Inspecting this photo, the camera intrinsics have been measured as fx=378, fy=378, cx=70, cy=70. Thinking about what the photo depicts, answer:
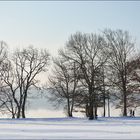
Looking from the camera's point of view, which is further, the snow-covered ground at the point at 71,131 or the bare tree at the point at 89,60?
the bare tree at the point at 89,60

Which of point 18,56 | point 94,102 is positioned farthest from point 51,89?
point 94,102

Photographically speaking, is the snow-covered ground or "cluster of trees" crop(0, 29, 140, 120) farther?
"cluster of trees" crop(0, 29, 140, 120)

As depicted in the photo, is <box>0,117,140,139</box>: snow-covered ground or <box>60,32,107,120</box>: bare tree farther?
<box>60,32,107,120</box>: bare tree

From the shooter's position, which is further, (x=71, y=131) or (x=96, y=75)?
(x=96, y=75)

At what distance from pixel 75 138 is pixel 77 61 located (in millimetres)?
28973

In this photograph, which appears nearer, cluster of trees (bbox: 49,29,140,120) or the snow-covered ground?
the snow-covered ground

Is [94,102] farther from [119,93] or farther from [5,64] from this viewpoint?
[5,64]

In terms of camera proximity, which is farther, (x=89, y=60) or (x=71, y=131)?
(x=89, y=60)

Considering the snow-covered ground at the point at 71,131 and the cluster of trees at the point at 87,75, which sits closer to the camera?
the snow-covered ground at the point at 71,131

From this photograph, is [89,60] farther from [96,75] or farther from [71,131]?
[71,131]

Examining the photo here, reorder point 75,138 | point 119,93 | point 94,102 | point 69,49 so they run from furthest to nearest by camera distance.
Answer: point 119,93, point 69,49, point 94,102, point 75,138

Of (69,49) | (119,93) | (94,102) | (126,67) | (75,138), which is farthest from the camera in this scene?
(119,93)

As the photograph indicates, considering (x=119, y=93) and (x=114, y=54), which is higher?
(x=114, y=54)

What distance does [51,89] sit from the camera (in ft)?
196
